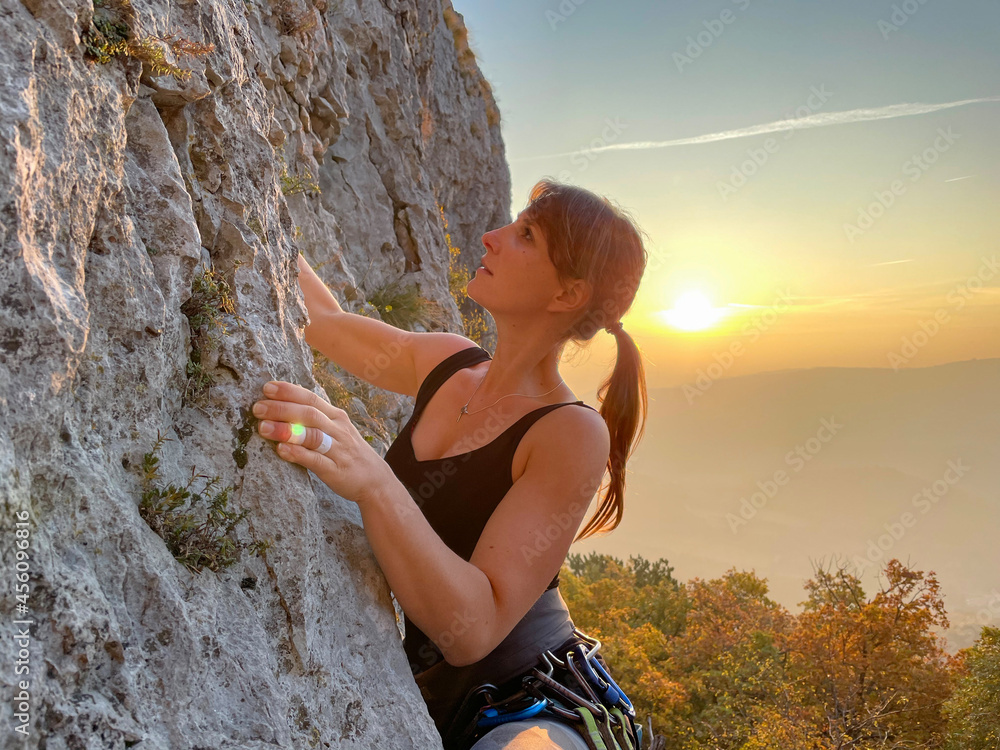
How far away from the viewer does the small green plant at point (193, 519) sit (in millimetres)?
1697

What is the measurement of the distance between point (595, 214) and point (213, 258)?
5.56 feet

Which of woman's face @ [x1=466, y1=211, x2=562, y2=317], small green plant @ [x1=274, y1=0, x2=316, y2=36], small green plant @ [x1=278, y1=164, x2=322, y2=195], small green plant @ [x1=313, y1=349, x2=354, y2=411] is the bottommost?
woman's face @ [x1=466, y1=211, x2=562, y2=317]

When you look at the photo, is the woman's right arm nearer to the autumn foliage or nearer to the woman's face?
the woman's face

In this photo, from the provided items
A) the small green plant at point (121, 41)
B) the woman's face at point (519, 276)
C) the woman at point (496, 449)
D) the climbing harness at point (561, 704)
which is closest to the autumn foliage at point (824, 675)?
the climbing harness at point (561, 704)

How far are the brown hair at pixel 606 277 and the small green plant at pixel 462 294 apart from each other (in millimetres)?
9224

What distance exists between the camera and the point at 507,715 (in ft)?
7.95

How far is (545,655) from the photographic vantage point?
104 inches

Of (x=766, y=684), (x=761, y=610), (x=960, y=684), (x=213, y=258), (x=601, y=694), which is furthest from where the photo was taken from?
(x=761, y=610)

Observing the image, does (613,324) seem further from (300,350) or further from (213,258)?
(213,258)

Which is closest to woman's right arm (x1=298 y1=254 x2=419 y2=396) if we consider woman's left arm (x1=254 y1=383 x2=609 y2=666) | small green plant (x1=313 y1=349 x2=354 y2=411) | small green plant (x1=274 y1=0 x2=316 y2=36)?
woman's left arm (x1=254 y1=383 x2=609 y2=666)

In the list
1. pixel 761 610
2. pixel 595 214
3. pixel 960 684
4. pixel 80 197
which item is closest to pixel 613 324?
pixel 595 214

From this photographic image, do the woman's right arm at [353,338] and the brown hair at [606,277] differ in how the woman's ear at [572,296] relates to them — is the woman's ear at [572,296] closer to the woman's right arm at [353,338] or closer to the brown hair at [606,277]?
the brown hair at [606,277]

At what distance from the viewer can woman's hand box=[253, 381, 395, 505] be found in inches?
80.2

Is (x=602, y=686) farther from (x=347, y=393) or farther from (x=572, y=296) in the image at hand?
(x=347, y=393)
